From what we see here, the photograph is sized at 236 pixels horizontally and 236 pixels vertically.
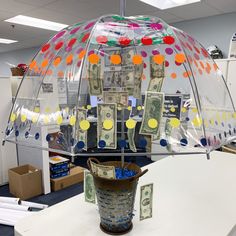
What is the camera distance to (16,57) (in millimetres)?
7695

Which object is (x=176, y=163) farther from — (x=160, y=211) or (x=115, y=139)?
(x=115, y=139)

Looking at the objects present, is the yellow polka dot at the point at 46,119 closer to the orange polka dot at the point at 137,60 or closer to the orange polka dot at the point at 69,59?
the orange polka dot at the point at 69,59

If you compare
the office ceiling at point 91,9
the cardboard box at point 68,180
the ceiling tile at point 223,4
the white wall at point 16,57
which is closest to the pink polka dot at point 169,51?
the cardboard box at point 68,180

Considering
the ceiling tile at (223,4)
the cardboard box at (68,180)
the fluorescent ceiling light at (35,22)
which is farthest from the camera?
the fluorescent ceiling light at (35,22)

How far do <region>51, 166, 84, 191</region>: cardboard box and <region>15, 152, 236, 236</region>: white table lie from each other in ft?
5.67

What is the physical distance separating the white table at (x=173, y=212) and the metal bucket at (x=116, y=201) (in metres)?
0.05

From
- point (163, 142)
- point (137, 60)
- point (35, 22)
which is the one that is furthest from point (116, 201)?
point (35, 22)

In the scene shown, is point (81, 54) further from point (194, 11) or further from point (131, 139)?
point (194, 11)

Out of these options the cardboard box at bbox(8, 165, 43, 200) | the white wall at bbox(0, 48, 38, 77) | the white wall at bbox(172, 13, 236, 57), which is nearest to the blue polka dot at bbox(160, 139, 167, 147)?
the cardboard box at bbox(8, 165, 43, 200)

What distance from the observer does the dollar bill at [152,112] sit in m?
0.68

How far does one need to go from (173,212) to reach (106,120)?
566 millimetres

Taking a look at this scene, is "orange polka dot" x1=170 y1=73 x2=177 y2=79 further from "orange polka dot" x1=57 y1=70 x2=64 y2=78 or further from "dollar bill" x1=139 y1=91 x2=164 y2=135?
"orange polka dot" x1=57 y1=70 x2=64 y2=78

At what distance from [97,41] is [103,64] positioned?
105mm

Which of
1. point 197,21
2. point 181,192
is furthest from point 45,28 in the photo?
point 181,192
